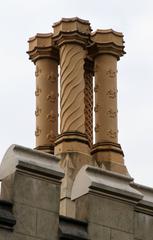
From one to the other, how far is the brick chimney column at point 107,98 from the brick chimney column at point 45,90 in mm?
1277

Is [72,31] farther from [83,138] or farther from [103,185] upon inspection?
[103,185]

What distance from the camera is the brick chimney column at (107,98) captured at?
97.8 ft

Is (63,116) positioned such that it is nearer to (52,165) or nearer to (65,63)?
(65,63)

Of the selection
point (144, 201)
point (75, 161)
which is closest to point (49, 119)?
point (75, 161)

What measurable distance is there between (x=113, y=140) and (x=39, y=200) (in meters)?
14.9

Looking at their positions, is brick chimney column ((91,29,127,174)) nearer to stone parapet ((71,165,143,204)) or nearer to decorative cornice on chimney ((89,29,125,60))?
decorative cornice on chimney ((89,29,125,60))

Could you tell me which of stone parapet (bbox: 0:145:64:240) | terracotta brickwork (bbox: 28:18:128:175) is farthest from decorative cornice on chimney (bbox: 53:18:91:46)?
stone parapet (bbox: 0:145:64:240)

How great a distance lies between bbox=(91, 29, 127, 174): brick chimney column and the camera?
29.8 m

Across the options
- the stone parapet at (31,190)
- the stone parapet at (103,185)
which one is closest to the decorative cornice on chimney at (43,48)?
the stone parapet at (103,185)

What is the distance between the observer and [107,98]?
30.5 metres

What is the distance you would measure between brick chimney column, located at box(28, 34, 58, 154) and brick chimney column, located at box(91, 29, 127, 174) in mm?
1277

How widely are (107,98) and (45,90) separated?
194cm

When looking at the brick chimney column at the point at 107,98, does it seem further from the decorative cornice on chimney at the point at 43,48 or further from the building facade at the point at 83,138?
the decorative cornice on chimney at the point at 43,48

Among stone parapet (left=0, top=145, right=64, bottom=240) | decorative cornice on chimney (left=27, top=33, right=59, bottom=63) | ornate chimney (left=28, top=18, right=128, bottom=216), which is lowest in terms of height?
stone parapet (left=0, top=145, right=64, bottom=240)
